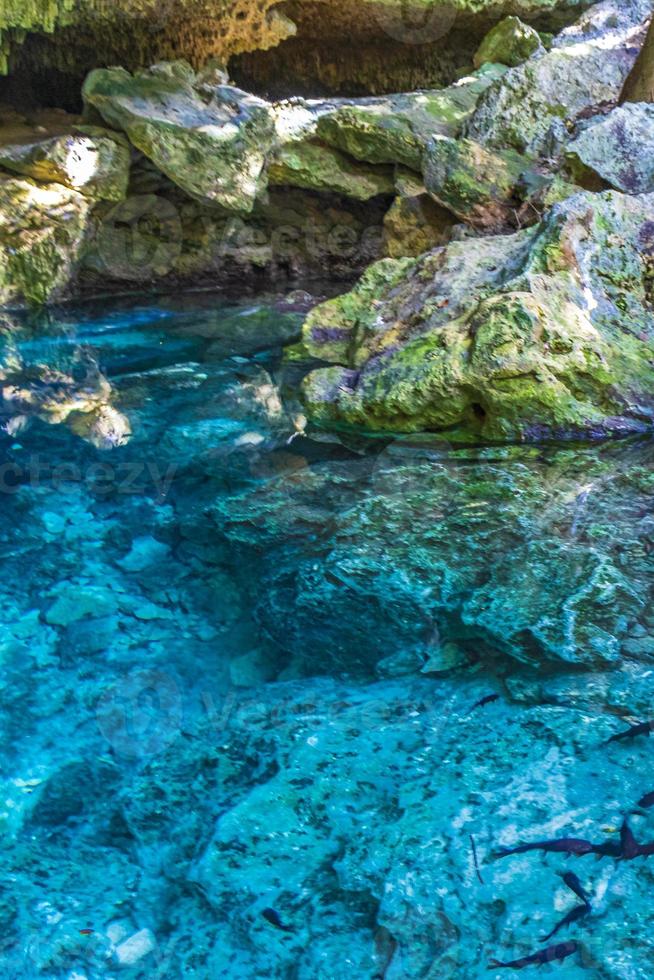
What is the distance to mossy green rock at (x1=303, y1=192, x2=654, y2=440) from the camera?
16.5ft

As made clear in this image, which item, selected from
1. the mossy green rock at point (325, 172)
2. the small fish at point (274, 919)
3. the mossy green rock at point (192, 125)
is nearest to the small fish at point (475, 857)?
the small fish at point (274, 919)

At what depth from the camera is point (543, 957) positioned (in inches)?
78.3

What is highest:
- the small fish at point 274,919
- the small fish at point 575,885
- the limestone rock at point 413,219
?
the limestone rock at point 413,219

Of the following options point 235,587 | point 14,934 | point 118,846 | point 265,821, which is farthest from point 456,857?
point 235,587

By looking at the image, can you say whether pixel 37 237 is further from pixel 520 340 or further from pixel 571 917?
pixel 571 917

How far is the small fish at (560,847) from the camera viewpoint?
2.26 metres

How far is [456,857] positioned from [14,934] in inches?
44.9

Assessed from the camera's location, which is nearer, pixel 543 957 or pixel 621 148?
pixel 543 957

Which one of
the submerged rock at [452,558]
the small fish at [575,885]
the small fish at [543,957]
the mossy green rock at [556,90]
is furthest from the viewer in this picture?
the mossy green rock at [556,90]

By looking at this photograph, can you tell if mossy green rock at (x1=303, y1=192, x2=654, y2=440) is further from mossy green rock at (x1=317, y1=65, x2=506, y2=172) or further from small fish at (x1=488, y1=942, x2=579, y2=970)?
small fish at (x1=488, y1=942, x2=579, y2=970)

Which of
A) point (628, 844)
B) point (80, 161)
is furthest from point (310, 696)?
point (80, 161)

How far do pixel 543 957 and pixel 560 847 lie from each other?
0.33 meters

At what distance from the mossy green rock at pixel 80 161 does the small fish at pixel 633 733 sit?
6.76 meters

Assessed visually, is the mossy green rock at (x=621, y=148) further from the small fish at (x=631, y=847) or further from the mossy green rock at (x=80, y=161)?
the small fish at (x=631, y=847)
